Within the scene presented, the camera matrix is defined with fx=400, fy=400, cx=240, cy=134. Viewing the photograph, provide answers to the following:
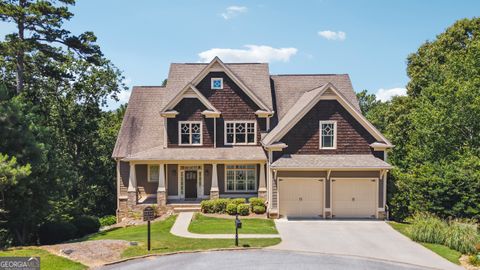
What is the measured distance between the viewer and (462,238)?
16.8 metres

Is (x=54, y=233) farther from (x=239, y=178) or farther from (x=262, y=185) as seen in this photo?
(x=262, y=185)

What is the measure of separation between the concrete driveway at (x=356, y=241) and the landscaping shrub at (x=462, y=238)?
124cm

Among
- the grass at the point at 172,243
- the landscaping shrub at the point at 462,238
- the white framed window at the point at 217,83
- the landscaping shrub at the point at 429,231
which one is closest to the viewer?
the grass at the point at 172,243

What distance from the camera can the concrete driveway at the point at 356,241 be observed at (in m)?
15.7

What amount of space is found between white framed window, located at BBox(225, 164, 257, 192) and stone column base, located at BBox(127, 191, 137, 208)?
6.14 metres

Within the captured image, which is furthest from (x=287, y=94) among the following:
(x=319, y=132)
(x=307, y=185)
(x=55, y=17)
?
(x=55, y=17)

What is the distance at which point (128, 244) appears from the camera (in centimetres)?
1667

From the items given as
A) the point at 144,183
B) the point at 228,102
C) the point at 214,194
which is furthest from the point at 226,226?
the point at 228,102

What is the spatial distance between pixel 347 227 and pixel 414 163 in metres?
9.11

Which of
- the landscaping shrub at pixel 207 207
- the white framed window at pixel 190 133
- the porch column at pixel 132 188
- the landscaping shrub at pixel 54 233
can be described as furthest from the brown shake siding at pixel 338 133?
the landscaping shrub at pixel 54 233

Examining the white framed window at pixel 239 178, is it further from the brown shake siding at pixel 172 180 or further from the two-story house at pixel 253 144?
the brown shake siding at pixel 172 180

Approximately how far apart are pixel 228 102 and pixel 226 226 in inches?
409

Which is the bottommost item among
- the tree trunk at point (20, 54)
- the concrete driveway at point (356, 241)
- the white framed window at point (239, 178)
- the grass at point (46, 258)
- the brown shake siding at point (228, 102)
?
the concrete driveway at point (356, 241)

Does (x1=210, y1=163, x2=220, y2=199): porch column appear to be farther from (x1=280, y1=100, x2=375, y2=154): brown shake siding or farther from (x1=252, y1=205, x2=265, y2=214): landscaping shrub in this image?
(x1=280, y1=100, x2=375, y2=154): brown shake siding
